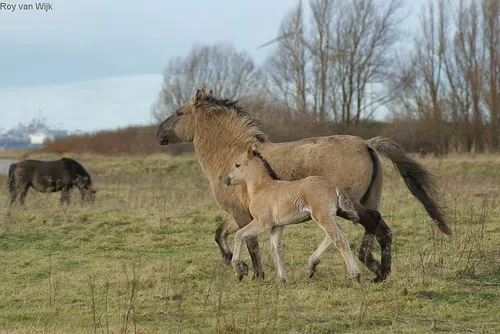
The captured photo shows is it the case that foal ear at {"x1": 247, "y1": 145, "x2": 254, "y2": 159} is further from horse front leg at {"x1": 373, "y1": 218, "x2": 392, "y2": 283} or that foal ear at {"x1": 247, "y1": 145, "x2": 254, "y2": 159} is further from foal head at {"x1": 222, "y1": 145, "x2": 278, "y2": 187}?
horse front leg at {"x1": 373, "y1": 218, "x2": 392, "y2": 283}

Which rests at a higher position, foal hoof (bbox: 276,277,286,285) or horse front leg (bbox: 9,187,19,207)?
horse front leg (bbox: 9,187,19,207)

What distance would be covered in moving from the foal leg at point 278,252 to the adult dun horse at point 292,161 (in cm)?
41

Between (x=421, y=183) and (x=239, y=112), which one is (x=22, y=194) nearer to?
(x=239, y=112)

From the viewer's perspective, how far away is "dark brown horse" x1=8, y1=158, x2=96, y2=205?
2066 cm

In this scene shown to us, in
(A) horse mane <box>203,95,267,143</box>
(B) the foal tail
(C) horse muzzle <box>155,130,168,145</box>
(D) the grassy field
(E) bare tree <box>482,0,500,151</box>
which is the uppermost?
(E) bare tree <box>482,0,500,151</box>

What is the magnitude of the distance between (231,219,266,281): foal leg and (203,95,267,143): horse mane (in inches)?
66.5

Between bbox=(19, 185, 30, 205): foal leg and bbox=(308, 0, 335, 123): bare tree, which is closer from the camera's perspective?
bbox=(19, 185, 30, 205): foal leg

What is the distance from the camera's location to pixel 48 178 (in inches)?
822

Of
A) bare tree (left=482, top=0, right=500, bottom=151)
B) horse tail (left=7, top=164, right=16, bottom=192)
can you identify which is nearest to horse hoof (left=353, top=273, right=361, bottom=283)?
horse tail (left=7, top=164, right=16, bottom=192)

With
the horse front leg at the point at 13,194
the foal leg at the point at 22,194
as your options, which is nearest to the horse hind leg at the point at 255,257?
the horse front leg at the point at 13,194

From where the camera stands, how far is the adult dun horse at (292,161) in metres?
9.23

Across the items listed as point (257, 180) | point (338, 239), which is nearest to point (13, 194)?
point (257, 180)

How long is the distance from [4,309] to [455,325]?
4.71 m

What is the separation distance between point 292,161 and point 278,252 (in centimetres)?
126
